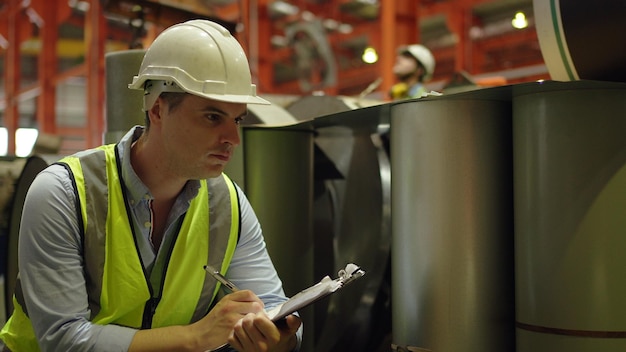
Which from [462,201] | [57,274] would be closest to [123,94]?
[57,274]

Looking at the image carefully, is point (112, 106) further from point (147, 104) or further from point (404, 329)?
point (404, 329)

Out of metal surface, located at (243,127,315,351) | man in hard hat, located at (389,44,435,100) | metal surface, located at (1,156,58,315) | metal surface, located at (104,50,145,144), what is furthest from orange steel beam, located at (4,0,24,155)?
metal surface, located at (243,127,315,351)

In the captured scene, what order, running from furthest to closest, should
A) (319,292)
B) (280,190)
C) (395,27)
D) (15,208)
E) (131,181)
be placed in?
1. (395,27)
2. (15,208)
3. (280,190)
4. (131,181)
5. (319,292)

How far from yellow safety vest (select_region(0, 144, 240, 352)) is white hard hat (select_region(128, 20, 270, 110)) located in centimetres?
19

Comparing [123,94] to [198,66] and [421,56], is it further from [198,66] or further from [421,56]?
[421,56]

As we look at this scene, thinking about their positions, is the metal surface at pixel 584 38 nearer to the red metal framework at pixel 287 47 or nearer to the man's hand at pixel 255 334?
the man's hand at pixel 255 334

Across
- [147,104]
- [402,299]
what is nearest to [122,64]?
[147,104]

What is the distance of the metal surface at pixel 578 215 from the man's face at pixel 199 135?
600mm

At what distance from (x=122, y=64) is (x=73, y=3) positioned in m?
9.20

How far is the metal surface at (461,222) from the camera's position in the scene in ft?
4.94

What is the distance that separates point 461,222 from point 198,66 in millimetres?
633

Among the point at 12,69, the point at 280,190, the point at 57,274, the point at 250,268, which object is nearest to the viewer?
the point at 57,274

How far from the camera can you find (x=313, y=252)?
7.16 feet

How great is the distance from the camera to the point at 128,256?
4.67 ft
